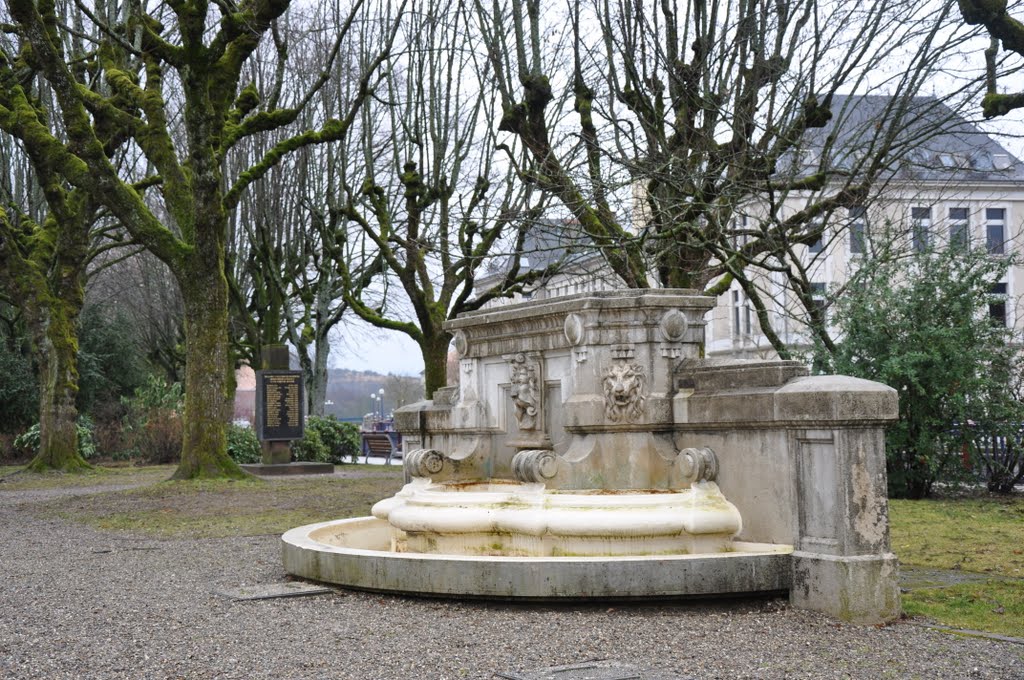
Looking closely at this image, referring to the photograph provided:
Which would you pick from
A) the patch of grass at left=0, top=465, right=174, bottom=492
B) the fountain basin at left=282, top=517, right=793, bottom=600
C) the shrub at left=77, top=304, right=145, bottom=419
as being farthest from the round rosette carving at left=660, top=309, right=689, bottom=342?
the shrub at left=77, top=304, right=145, bottom=419

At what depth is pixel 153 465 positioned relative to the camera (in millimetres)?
32156

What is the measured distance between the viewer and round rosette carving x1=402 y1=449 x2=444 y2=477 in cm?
967

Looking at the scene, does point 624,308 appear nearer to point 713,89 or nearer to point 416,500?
point 416,500

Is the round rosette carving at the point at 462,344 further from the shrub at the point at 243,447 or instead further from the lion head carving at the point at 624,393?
the shrub at the point at 243,447

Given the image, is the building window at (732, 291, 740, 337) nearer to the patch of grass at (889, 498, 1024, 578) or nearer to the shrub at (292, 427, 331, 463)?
the shrub at (292, 427, 331, 463)

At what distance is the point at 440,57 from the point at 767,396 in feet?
62.0

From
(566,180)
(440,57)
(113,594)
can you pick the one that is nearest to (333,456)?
(440,57)

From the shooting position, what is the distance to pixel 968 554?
1053 cm

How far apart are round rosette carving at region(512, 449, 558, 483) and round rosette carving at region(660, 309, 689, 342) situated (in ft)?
4.01

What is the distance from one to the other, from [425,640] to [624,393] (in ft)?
8.71

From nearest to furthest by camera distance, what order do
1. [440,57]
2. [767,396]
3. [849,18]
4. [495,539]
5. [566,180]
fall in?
[767,396] → [495,539] → [849,18] → [566,180] → [440,57]

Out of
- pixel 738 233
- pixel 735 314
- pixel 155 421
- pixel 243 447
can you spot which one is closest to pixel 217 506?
pixel 738 233

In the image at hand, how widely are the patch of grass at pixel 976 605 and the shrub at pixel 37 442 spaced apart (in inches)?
1104

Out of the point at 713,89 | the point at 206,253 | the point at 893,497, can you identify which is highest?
the point at 713,89
